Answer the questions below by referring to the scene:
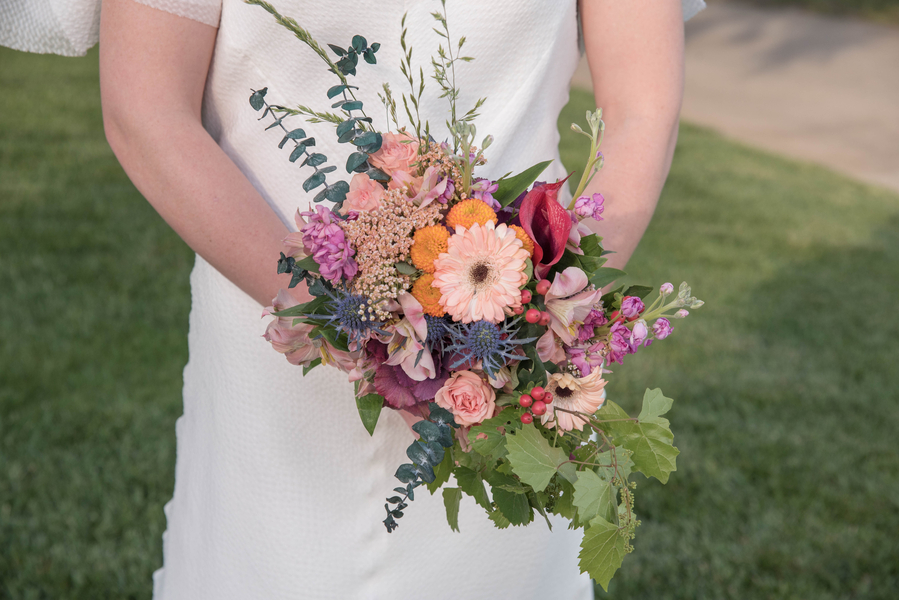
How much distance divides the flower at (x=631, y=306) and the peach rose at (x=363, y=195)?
0.34 meters

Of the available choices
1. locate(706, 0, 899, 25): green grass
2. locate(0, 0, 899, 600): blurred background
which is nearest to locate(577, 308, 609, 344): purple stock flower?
locate(0, 0, 899, 600): blurred background

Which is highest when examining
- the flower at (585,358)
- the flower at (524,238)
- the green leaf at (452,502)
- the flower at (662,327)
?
the flower at (524,238)

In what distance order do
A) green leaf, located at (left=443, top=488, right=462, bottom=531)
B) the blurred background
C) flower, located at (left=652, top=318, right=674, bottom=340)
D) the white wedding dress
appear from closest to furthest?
flower, located at (left=652, top=318, right=674, bottom=340) → green leaf, located at (left=443, top=488, right=462, bottom=531) → the white wedding dress → the blurred background

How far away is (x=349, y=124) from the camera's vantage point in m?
0.96

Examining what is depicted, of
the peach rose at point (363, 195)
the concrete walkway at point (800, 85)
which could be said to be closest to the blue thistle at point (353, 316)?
the peach rose at point (363, 195)

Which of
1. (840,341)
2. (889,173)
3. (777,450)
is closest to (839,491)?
(777,450)

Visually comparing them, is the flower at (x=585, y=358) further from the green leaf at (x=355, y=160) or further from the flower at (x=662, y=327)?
the green leaf at (x=355, y=160)

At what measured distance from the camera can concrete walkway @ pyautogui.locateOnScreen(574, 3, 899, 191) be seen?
9.16 metres

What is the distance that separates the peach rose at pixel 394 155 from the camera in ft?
3.25

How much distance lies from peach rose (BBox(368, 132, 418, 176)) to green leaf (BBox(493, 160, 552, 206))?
0.13 m

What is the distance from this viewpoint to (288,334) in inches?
41.6

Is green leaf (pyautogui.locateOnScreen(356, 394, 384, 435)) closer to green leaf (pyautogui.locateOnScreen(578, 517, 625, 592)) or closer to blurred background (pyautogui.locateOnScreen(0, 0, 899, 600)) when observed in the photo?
green leaf (pyautogui.locateOnScreen(578, 517, 625, 592))

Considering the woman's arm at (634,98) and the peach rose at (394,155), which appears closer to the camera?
the peach rose at (394,155)

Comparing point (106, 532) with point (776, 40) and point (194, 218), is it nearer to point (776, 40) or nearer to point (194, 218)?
point (194, 218)
